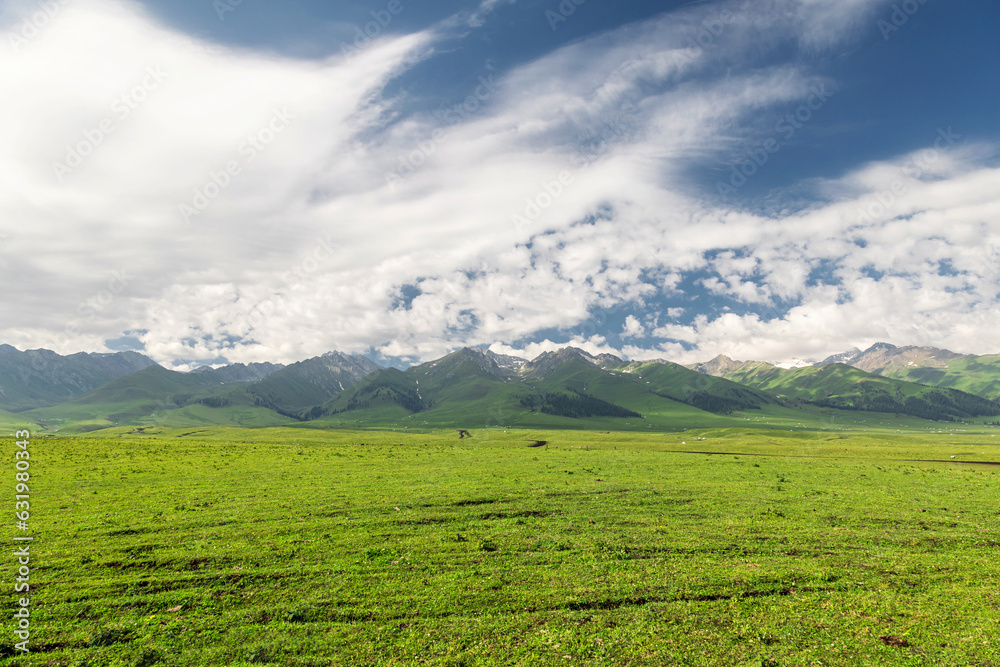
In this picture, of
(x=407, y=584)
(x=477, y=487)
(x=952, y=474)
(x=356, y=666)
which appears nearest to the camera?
(x=356, y=666)

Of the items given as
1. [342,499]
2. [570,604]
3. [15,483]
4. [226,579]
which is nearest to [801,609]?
[570,604]

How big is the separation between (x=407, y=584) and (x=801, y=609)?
57.7 feet

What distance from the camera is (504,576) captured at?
71.4ft

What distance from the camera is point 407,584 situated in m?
20.7

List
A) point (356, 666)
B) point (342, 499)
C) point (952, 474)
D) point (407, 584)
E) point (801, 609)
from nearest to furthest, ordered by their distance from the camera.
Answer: point (356, 666), point (801, 609), point (407, 584), point (342, 499), point (952, 474)

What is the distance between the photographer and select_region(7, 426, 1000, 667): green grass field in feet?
52.1

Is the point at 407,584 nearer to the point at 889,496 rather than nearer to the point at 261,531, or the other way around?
the point at 261,531

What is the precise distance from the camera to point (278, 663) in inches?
581

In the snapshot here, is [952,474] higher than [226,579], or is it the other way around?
→ [226,579]

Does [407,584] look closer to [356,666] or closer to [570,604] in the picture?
[356,666]

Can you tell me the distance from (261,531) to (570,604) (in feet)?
66.7

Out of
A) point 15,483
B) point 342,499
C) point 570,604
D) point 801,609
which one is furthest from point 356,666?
point 15,483

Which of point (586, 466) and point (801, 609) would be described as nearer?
point (801, 609)

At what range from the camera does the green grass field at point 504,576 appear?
15883 millimetres
